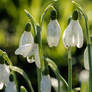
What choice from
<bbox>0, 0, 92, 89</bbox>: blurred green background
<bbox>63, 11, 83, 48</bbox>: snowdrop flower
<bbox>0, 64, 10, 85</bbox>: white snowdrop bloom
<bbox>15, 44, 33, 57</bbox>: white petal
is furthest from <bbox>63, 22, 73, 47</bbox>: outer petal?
<bbox>0, 0, 92, 89</bbox>: blurred green background

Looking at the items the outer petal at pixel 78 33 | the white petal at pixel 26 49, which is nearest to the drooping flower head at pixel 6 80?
the white petal at pixel 26 49

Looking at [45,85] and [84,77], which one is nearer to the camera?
[45,85]

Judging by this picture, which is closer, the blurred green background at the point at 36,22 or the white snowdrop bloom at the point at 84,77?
the white snowdrop bloom at the point at 84,77

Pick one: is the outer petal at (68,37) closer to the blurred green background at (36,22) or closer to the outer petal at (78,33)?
the outer petal at (78,33)

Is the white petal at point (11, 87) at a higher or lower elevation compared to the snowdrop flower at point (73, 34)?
lower

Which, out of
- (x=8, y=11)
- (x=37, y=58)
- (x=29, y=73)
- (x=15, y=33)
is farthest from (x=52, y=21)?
(x=8, y=11)

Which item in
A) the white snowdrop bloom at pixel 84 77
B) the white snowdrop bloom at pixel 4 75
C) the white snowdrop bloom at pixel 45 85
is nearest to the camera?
the white snowdrop bloom at pixel 45 85

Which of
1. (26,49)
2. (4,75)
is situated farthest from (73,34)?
(4,75)

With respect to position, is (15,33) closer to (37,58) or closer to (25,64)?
(25,64)

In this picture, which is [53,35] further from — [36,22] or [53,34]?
[36,22]
